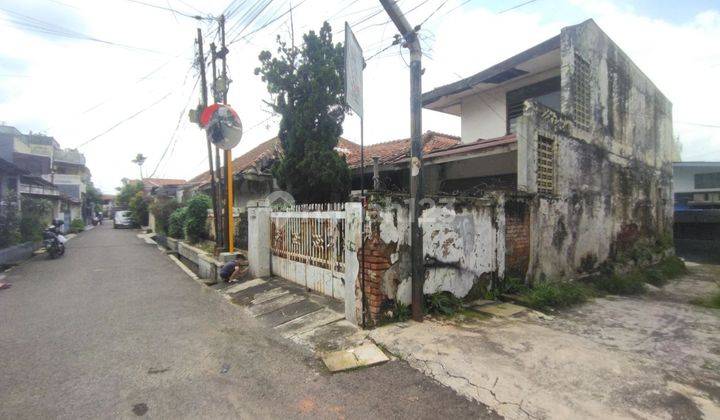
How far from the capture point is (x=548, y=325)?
186 inches

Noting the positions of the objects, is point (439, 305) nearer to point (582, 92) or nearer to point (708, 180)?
point (582, 92)

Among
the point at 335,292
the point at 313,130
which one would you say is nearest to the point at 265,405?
the point at 335,292

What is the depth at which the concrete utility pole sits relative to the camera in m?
4.55

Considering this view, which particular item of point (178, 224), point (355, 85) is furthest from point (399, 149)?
point (178, 224)

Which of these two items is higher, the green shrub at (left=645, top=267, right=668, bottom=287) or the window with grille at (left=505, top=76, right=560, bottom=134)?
the window with grille at (left=505, top=76, right=560, bottom=134)

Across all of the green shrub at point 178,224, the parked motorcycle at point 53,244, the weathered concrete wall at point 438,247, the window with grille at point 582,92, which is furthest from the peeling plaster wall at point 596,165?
the parked motorcycle at point 53,244

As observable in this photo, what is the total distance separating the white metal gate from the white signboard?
1508mm

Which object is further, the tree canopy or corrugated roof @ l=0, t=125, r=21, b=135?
corrugated roof @ l=0, t=125, r=21, b=135

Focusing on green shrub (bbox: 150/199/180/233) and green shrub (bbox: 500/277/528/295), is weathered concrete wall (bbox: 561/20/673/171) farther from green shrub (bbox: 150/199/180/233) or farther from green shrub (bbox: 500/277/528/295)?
green shrub (bbox: 150/199/180/233)

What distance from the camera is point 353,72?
4836 millimetres

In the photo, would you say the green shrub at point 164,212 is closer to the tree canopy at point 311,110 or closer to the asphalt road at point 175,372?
the tree canopy at point 311,110

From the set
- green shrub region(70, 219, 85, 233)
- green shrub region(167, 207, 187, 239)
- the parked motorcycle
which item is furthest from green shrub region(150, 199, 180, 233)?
green shrub region(70, 219, 85, 233)

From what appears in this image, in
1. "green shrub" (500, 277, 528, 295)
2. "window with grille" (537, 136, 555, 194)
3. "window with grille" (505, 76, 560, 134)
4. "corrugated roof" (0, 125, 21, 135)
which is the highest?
"corrugated roof" (0, 125, 21, 135)

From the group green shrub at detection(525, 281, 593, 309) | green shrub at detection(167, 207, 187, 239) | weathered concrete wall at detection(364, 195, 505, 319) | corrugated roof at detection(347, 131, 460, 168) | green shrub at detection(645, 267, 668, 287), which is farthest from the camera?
green shrub at detection(167, 207, 187, 239)
